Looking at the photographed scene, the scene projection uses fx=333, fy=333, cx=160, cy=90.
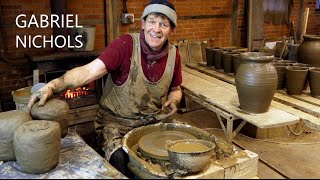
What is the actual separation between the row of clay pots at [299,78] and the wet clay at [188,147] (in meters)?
1.85

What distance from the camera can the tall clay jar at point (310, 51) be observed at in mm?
4105

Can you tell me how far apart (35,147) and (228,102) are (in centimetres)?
A: 206

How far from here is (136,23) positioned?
5570 mm

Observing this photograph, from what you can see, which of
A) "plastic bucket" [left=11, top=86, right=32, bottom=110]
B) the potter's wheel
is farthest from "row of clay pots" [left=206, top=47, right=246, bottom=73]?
"plastic bucket" [left=11, top=86, right=32, bottom=110]

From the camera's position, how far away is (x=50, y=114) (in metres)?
2.29

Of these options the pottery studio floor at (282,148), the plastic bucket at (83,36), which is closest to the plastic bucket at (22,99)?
the pottery studio floor at (282,148)

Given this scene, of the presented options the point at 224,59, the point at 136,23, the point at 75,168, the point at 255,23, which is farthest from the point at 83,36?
the point at 255,23

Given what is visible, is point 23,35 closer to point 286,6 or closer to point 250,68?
point 250,68

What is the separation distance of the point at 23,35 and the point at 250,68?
10.6ft

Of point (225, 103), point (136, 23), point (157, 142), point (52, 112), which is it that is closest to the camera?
point (52, 112)

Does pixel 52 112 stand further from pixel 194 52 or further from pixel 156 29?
pixel 194 52

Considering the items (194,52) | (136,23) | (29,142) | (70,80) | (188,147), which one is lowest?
(188,147)

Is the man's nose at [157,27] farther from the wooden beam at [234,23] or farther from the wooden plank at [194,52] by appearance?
the wooden beam at [234,23]

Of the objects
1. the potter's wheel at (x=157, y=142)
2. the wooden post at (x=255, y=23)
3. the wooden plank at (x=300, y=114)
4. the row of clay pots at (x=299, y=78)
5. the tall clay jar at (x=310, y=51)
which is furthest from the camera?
the wooden post at (x=255, y=23)
